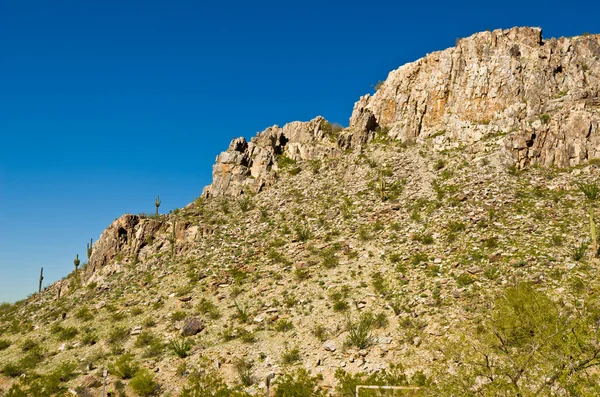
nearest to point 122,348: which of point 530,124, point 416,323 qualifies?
point 416,323

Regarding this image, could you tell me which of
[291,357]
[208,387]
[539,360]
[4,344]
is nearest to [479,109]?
[291,357]

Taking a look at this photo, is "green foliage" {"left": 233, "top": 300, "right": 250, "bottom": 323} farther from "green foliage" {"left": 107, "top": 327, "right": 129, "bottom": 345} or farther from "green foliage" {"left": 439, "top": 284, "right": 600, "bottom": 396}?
"green foliage" {"left": 439, "top": 284, "right": 600, "bottom": 396}

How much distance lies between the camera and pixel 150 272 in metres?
34.6

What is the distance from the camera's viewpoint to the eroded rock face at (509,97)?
117 feet

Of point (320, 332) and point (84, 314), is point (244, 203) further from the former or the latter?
point (320, 332)

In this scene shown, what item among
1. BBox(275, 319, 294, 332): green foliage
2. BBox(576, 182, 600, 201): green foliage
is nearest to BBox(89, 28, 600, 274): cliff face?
BBox(576, 182, 600, 201): green foliage

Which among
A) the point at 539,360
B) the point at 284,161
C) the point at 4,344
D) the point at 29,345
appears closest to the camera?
the point at 539,360

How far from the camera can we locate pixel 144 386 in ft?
63.0

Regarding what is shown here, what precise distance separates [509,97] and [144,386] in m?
41.7

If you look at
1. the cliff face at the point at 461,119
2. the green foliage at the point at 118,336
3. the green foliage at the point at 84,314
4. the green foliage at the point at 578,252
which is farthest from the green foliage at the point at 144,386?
the green foliage at the point at 578,252

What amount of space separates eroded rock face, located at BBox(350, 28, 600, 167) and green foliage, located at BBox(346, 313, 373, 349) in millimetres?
23677

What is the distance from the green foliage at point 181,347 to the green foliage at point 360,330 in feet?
29.6

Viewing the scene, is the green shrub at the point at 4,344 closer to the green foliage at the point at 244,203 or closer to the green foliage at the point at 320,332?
the green foliage at the point at 244,203

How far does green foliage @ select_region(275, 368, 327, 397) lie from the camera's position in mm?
16984
